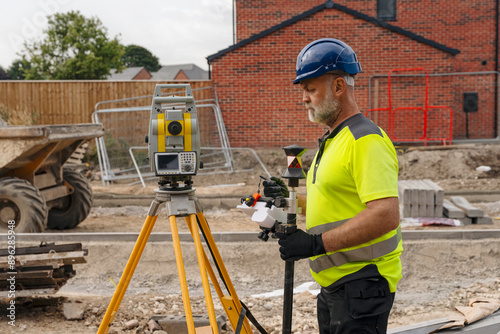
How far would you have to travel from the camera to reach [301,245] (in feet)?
7.80

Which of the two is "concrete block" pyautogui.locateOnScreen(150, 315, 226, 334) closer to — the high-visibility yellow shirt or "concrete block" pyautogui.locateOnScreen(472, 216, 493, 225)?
the high-visibility yellow shirt

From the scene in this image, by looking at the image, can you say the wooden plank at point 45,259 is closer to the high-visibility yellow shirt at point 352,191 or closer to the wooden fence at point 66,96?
the high-visibility yellow shirt at point 352,191

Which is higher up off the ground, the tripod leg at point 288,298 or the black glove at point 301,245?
the black glove at point 301,245

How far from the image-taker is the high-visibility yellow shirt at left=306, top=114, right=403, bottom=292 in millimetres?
2266

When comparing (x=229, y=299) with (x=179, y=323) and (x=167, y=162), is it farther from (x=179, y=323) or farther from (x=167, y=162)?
(x=179, y=323)

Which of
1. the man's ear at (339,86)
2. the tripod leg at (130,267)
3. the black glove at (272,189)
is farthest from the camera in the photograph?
the tripod leg at (130,267)

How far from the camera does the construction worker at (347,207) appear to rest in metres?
2.26

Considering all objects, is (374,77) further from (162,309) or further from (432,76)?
(162,309)

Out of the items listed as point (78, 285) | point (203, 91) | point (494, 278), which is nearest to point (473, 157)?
point (203, 91)

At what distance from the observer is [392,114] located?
16.2 metres

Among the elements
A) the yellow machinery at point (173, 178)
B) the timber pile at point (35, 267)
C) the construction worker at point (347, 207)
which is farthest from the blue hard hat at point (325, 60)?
the timber pile at point (35, 267)

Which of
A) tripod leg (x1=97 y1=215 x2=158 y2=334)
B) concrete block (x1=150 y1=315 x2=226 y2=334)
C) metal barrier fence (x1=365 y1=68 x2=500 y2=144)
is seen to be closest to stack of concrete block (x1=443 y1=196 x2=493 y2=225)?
concrete block (x1=150 y1=315 x2=226 y2=334)

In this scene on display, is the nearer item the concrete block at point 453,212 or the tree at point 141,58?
the concrete block at point 453,212

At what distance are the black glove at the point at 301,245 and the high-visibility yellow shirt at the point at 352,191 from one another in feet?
0.52
